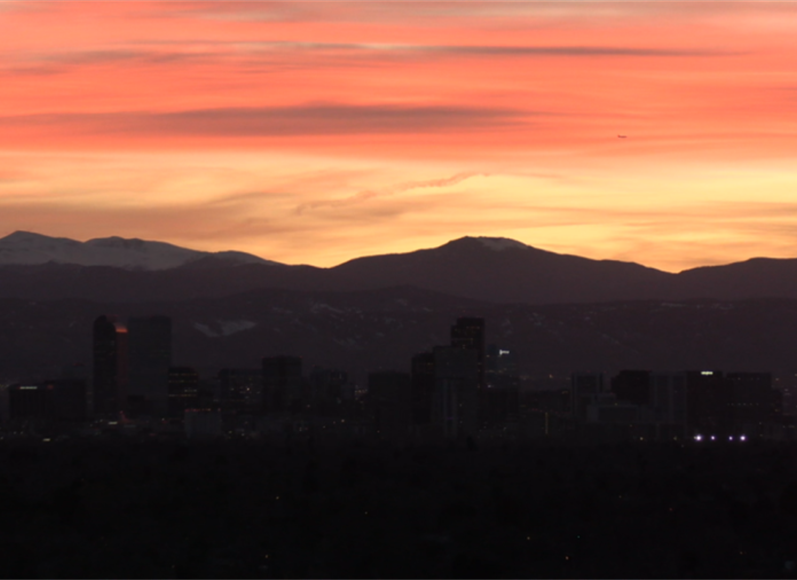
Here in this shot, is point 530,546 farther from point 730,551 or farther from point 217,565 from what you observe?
point 217,565

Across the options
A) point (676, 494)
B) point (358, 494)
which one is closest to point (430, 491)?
point (358, 494)

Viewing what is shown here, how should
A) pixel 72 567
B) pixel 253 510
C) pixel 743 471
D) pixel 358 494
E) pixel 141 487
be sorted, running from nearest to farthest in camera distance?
pixel 72 567, pixel 253 510, pixel 358 494, pixel 141 487, pixel 743 471

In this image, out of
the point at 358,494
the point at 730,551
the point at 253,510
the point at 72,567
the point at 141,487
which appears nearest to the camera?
the point at 72,567

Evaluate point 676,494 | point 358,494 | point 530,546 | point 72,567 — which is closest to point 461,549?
point 530,546

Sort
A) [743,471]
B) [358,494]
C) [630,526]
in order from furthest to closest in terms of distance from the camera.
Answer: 1. [743,471]
2. [358,494]
3. [630,526]

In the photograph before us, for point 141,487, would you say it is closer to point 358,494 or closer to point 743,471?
point 358,494

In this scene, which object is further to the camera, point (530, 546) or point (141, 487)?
point (141, 487)
